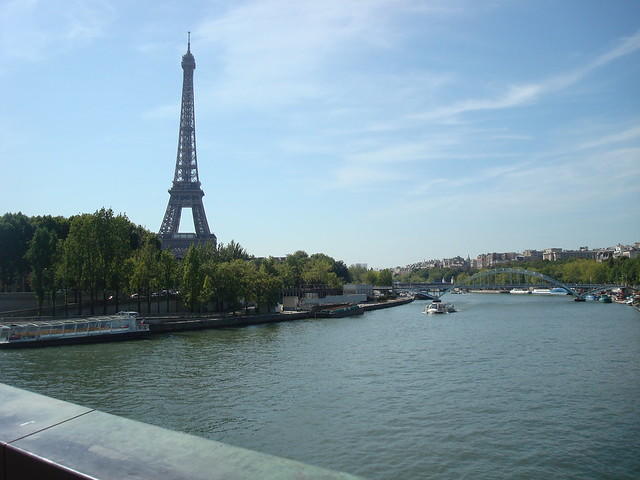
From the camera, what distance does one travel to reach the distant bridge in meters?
97.3

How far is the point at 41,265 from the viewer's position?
40.9 meters

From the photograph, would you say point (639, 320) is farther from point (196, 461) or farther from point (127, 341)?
point (196, 461)

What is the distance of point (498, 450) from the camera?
1316 centimetres

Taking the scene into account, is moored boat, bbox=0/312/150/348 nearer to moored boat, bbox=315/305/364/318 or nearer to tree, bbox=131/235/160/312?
tree, bbox=131/235/160/312

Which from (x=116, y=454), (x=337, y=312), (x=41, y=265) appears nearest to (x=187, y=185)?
(x=337, y=312)

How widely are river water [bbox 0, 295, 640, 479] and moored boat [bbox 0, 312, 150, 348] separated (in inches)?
52.6

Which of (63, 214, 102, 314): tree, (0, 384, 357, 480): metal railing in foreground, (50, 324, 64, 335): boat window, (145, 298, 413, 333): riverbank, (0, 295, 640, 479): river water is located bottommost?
(0, 295, 640, 479): river water

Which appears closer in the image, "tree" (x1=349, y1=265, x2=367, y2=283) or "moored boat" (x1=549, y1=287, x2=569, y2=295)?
"moored boat" (x1=549, y1=287, x2=569, y2=295)

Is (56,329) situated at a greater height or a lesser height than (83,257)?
lesser

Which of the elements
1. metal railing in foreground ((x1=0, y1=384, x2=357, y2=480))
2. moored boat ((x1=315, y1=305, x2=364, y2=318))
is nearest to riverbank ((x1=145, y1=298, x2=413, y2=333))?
moored boat ((x1=315, y1=305, x2=364, y2=318))

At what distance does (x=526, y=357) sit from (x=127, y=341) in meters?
22.3

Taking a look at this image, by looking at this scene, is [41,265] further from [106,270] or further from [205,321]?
[205,321]

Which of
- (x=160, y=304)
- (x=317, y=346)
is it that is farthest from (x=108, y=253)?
(x=317, y=346)

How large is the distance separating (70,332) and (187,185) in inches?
2377
